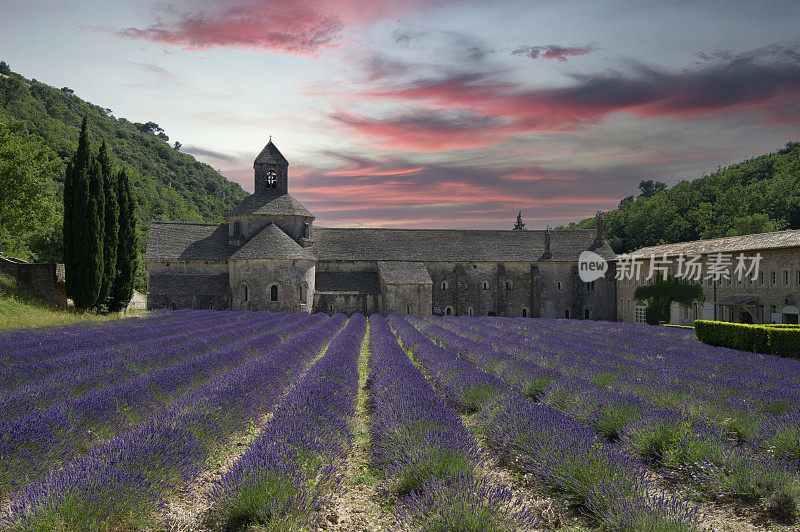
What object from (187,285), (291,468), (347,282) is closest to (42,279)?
(187,285)

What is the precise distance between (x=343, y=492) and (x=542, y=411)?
111 inches

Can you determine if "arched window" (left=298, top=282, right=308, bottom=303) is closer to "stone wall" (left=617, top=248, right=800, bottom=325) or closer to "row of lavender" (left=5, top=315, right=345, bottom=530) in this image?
"stone wall" (left=617, top=248, right=800, bottom=325)

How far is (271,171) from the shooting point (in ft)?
128

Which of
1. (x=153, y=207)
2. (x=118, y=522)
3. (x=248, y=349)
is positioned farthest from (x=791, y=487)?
(x=153, y=207)

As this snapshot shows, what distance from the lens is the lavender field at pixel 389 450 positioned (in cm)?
379

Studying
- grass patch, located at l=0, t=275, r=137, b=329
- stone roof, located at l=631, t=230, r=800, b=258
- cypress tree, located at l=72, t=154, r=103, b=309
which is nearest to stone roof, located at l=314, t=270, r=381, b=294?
grass patch, located at l=0, t=275, r=137, b=329

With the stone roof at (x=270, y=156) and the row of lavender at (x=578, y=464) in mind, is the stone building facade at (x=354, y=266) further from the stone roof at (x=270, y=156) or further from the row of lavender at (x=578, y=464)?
the row of lavender at (x=578, y=464)

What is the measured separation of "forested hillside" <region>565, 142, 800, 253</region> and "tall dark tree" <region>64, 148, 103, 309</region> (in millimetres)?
55954

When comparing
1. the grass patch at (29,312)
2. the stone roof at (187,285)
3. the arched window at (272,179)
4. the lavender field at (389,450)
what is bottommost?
the lavender field at (389,450)

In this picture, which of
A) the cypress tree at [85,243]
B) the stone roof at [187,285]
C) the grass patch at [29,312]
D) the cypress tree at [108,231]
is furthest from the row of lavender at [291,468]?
the stone roof at [187,285]

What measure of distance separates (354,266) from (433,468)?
3268cm

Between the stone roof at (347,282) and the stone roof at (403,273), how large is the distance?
3.63ft

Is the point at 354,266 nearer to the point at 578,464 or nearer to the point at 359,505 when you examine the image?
the point at 359,505

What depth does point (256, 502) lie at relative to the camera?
12.5 feet
